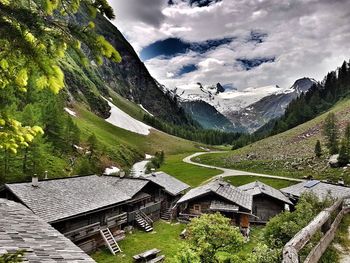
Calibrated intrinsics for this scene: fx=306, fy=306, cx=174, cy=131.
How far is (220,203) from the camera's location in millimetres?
44906

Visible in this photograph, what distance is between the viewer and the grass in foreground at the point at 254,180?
7275 cm

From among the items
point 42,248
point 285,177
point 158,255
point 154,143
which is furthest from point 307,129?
point 42,248

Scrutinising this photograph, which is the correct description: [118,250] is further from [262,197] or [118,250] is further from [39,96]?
[39,96]

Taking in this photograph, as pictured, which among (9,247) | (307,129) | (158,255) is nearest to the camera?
(9,247)

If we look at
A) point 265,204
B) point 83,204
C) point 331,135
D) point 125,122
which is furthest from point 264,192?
point 125,122

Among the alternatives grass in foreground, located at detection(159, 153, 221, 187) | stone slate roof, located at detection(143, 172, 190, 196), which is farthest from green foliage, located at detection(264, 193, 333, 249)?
grass in foreground, located at detection(159, 153, 221, 187)

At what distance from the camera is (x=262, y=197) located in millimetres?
52438

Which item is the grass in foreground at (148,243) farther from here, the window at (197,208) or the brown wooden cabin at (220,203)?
the brown wooden cabin at (220,203)

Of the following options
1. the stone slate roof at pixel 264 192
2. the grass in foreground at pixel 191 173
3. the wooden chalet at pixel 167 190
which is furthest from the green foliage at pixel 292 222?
the grass in foreground at pixel 191 173

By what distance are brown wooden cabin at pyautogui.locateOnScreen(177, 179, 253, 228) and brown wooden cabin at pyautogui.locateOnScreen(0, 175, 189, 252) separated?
6.92m

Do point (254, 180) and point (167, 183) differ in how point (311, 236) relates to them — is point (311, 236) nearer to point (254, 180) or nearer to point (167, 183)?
point (167, 183)

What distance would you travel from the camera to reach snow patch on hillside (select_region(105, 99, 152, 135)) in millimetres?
171250

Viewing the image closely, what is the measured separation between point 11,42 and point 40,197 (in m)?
29.9

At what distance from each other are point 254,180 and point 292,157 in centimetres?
2575
